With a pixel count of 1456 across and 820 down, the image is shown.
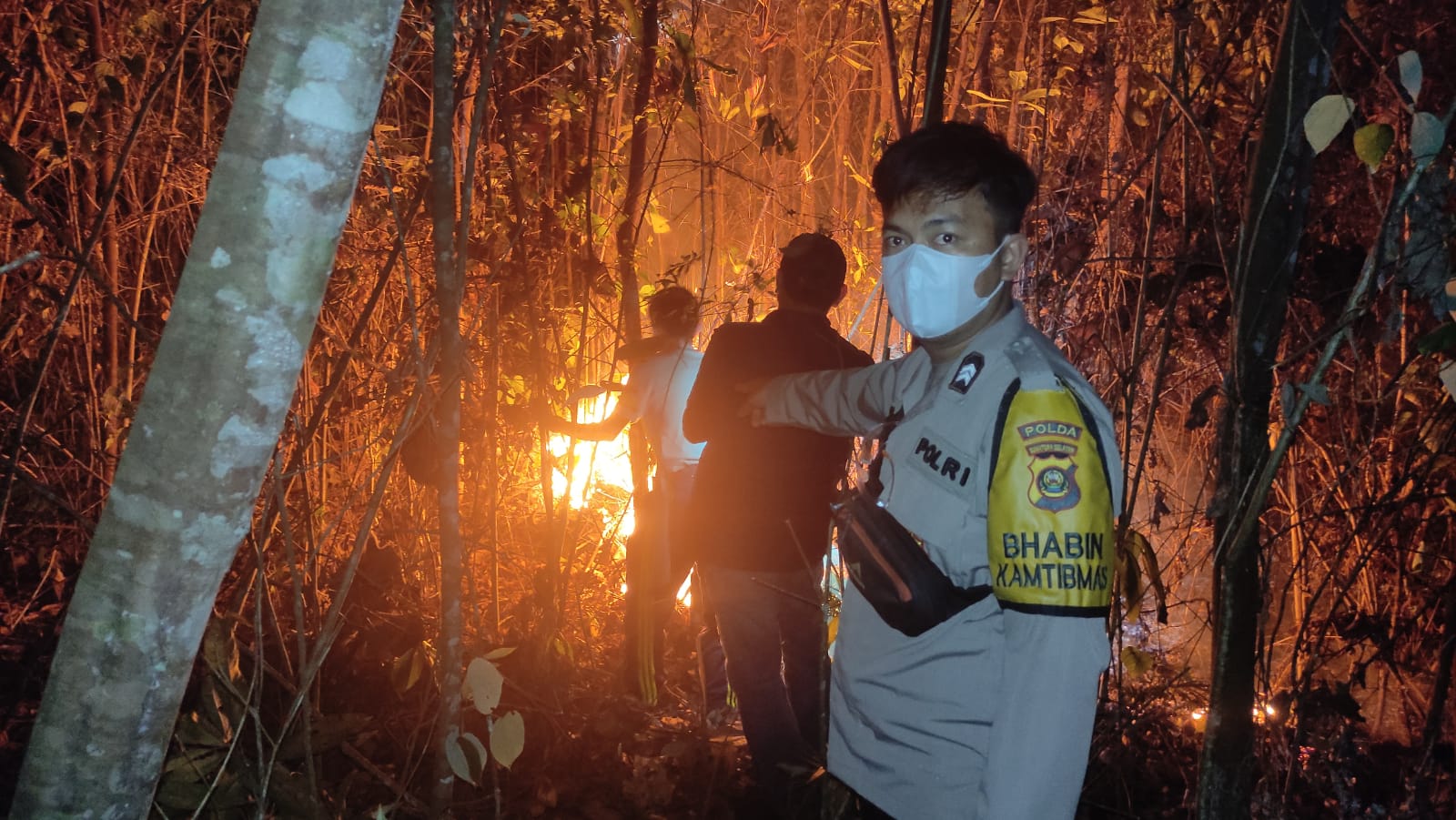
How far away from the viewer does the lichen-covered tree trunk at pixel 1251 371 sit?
2.15 metres

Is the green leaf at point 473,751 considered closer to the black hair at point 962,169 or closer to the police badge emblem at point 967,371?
the police badge emblem at point 967,371

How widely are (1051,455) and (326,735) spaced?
7.66 ft

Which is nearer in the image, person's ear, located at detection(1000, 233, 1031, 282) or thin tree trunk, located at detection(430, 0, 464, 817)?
person's ear, located at detection(1000, 233, 1031, 282)

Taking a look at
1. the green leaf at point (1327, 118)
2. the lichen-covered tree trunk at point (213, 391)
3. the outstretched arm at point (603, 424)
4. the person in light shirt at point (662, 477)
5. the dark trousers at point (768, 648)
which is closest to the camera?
the lichen-covered tree trunk at point (213, 391)

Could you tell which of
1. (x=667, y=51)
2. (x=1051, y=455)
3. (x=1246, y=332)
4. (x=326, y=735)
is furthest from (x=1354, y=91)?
(x=326, y=735)

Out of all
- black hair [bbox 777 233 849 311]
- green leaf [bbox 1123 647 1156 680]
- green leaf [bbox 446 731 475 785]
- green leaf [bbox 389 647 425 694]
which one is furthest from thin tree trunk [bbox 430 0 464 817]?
green leaf [bbox 1123 647 1156 680]

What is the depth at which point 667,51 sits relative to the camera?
13.0 feet

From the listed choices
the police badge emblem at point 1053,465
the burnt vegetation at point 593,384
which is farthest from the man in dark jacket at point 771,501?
the police badge emblem at point 1053,465

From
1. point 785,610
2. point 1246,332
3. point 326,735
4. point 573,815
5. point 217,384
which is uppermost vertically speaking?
point 1246,332

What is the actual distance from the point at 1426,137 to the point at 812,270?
1532 millimetres

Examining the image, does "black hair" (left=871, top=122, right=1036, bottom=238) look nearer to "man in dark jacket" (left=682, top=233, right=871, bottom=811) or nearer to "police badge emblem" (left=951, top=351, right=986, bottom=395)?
"police badge emblem" (left=951, top=351, right=986, bottom=395)

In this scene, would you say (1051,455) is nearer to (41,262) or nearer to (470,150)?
(470,150)

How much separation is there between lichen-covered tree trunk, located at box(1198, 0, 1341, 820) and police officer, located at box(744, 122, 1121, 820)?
34.9 inches

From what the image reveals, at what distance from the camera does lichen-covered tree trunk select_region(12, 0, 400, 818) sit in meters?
1.22
